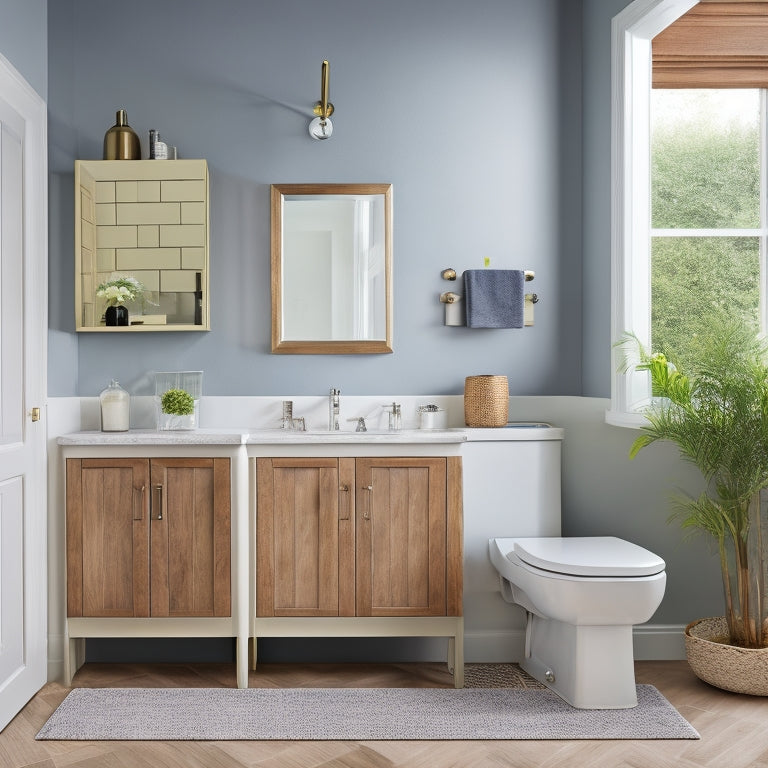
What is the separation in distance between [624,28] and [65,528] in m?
2.66

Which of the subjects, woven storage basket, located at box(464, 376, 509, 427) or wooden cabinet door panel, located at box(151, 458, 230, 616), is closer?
wooden cabinet door panel, located at box(151, 458, 230, 616)

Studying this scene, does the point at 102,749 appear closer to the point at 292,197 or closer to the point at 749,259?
the point at 292,197

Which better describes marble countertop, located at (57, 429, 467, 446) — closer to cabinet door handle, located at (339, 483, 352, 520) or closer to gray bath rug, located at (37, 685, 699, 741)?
cabinet door handle, located at (339, 483, 352, 520)

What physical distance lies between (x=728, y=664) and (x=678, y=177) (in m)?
1.81

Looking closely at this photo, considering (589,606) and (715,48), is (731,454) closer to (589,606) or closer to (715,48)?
(589,606)

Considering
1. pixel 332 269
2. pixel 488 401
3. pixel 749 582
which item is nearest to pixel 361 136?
pixel 332 269

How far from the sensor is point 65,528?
2.52m

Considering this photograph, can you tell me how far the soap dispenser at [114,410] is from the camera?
9.04 feet

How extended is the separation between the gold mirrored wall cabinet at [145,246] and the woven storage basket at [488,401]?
3.47 ft

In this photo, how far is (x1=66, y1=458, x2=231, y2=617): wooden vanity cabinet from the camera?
2490 millimetres

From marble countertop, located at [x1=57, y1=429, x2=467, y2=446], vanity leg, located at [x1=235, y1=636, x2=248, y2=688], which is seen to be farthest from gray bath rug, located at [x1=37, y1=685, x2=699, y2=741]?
marble countertop, located at [x1=57, y1=429, x2=467, y2=446]

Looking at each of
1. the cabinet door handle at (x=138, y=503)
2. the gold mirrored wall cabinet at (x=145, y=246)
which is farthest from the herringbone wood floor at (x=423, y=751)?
the gold mirrored wall cabinet at (x=145, y=246)

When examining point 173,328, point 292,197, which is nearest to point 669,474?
point 292,197

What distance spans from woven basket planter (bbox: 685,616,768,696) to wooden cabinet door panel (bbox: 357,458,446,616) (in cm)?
87
